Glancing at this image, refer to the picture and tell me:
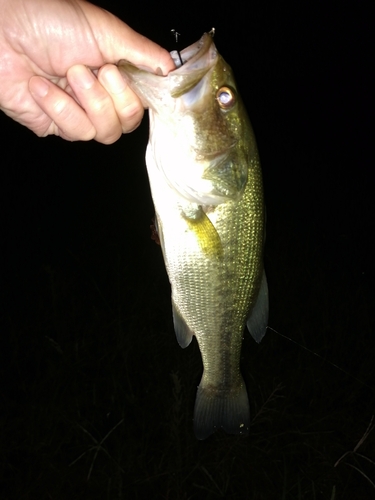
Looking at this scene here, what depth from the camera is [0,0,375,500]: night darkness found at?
366 centimetres

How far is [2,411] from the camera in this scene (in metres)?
3.87

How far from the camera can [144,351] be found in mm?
4453

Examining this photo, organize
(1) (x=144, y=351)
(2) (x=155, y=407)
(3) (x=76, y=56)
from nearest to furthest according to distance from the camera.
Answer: (3) (x=76, y=56), (2) (x=155, y=407), (1) (x=144, y=351)

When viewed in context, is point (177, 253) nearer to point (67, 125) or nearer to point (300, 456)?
point (67, 125)

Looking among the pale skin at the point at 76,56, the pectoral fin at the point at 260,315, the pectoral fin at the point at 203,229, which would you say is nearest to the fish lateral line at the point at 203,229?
the pectoral fin at the point at 203,229

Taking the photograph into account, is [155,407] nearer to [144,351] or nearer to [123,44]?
[144,351]

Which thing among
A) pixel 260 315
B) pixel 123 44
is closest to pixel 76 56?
pixel 123 44

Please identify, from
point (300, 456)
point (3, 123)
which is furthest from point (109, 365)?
point (3, 123)

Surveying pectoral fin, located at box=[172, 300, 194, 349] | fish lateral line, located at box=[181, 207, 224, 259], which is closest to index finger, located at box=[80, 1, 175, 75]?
fish lateral line, located at box=[181, 207, 224, 259]

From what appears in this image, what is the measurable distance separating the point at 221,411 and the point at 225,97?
1.48 meters

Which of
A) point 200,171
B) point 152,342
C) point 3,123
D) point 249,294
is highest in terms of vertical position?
point 200,171

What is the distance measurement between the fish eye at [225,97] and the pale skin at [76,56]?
238 mm

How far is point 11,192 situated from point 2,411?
5.25 m

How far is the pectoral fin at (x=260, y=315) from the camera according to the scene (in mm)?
1931
